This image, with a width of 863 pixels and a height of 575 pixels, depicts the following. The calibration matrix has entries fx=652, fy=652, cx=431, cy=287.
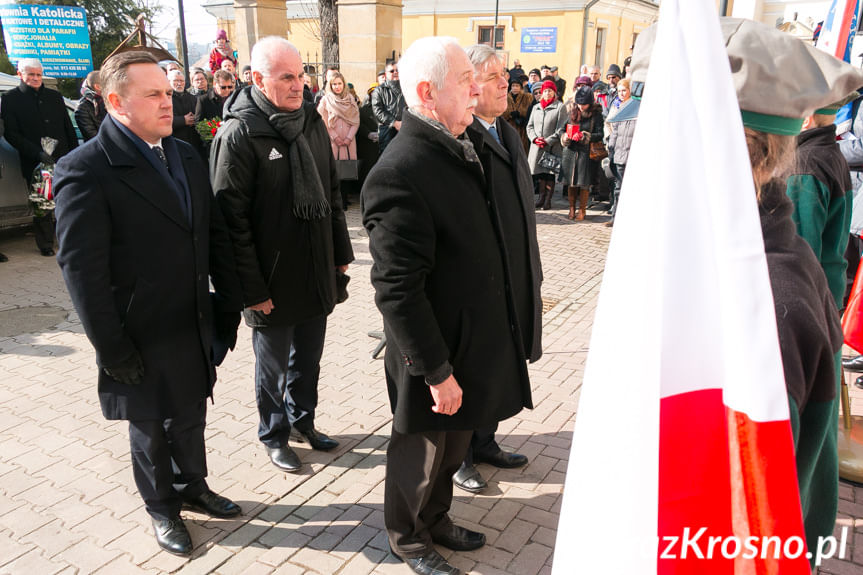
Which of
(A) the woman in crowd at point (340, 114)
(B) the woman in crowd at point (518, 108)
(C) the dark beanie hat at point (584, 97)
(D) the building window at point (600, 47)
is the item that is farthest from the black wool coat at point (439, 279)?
(D) the building window at point (600, 47)

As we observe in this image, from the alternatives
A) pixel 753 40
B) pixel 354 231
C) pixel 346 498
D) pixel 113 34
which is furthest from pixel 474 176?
pixel 113 34

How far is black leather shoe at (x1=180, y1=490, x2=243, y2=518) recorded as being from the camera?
321 cm

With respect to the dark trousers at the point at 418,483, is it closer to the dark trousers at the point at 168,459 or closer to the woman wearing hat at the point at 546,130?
the dark trousers at the point at 168,459

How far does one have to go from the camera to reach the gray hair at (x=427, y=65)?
2.38 metres

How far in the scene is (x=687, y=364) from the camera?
1.09m

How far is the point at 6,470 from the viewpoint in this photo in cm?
358

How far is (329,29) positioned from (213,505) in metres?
14.4

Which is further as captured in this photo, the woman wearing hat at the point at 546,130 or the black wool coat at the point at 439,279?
the woman wearing hat at the point at 546,130

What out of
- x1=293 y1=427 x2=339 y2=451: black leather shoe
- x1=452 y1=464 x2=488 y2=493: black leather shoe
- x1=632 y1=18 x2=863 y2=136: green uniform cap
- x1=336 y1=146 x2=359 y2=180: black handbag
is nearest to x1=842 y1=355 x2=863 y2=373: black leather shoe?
x1=452 y1=464 x2=488 y2=493: black leather shoe

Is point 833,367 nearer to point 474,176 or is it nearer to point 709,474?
point 709,474

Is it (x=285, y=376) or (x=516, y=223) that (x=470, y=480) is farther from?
(x=516, y=223)

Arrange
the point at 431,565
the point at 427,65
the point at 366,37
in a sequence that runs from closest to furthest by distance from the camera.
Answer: the point at 427,65 < the point at 431,565 < the point at 366,37

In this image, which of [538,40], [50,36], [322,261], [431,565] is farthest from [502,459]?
[538,40]

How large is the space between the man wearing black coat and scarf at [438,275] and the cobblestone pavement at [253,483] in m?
Result: 0.63
